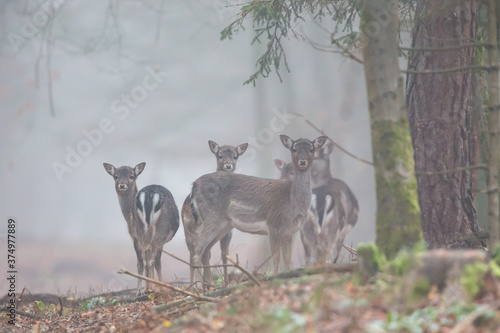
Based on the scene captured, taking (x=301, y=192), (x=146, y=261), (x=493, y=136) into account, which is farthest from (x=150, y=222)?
(x=493, y=136)

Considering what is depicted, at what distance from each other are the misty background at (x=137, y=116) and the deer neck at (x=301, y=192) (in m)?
16.4

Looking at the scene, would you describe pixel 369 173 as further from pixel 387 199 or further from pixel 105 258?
pixel 387 199

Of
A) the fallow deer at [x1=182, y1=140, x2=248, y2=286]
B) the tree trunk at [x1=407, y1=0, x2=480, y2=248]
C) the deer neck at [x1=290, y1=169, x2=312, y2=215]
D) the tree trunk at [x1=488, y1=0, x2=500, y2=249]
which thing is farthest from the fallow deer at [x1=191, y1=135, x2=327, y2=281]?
the tree trunk at [x1=488, y1=0, x2=500, y2=249]

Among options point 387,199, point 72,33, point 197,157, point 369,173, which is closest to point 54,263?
point 197,157

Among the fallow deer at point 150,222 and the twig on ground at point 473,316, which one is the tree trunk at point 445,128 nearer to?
the twig on ground at point 473,316

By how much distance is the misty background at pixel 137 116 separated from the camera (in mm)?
29016

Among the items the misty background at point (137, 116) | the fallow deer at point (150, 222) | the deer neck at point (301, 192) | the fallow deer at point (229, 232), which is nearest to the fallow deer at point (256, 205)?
the deer neck at point (301, 192)

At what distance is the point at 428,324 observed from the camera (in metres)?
4.38

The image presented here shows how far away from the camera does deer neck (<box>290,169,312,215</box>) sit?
10414 millimetres

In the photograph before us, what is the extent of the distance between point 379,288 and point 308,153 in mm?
5777

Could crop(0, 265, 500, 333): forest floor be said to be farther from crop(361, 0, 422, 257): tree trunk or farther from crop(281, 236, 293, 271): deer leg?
crop(281, 236, 293, 271): deer leg

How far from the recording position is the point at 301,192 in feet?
34.3

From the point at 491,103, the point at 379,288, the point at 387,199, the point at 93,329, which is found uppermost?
the point at 491,103

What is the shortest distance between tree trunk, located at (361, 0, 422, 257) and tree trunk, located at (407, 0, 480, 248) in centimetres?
219
